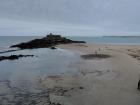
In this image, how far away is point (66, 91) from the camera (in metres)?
10.8

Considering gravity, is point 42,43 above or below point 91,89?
below

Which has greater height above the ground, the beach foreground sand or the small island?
the beach foreground sand

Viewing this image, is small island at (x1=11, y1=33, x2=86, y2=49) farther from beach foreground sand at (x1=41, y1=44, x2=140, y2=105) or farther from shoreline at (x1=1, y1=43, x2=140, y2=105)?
shoreline at (x1=1, y1=43, x2=140, y2=105)

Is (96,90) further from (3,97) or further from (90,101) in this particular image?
(3,97)

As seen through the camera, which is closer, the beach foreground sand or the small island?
the beach foreground sand

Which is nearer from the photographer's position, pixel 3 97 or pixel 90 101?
pixel 90 101

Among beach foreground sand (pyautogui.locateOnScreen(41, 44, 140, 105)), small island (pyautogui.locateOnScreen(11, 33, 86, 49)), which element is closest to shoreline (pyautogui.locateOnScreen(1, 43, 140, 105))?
beach foreground sand (pyautogui.locateOnScreen(41, 44, 140, 105))

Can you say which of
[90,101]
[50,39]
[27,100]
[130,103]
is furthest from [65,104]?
[50,39]

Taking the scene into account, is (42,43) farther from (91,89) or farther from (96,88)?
(91,89)

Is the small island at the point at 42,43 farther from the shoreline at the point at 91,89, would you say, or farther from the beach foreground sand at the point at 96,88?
the shoreline at the point at 91,89

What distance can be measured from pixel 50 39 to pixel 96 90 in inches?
1717

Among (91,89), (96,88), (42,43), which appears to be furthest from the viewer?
(42,43)

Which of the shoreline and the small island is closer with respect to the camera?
the shoreline

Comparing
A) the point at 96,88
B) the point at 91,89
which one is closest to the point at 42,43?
the point at 96,88
